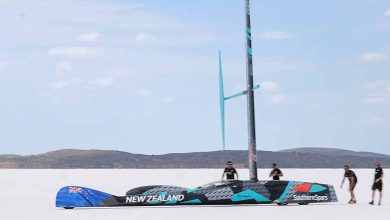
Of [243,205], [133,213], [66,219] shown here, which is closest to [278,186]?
[243,205]

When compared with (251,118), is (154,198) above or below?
below

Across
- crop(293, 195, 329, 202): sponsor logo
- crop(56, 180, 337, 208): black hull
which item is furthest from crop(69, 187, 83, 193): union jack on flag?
crop(293, 195, 329, 202): sponsor logo

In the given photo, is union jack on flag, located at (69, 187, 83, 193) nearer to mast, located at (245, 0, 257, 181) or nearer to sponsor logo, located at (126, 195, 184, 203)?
sponsor logo, located at (126, 195, 184, 203)

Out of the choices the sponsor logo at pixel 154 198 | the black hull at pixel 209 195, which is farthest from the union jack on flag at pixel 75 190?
the sponsor logo at pixel 154 198

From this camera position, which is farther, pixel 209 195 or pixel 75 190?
pixel 209 195

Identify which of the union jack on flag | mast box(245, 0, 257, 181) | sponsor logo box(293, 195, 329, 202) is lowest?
sponsor logo box(293, 195, 329, 202)

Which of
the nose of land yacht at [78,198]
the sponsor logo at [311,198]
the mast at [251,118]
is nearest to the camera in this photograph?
the nose of land yacht at [78,198]

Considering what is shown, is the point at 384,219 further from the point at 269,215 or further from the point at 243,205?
the point at 243,205

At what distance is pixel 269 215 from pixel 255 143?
6.38 meters

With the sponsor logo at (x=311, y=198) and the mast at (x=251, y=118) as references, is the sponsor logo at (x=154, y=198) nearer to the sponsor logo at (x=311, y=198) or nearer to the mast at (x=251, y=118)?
the mast at (x=251, y=118)

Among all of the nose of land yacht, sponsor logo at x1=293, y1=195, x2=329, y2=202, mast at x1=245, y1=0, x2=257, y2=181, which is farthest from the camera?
mast at x1=245, y1=0, x2=257, y2=181

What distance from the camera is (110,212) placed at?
88.5ft

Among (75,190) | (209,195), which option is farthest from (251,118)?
(75,190)

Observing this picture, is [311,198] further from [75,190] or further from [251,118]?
[75,190]
